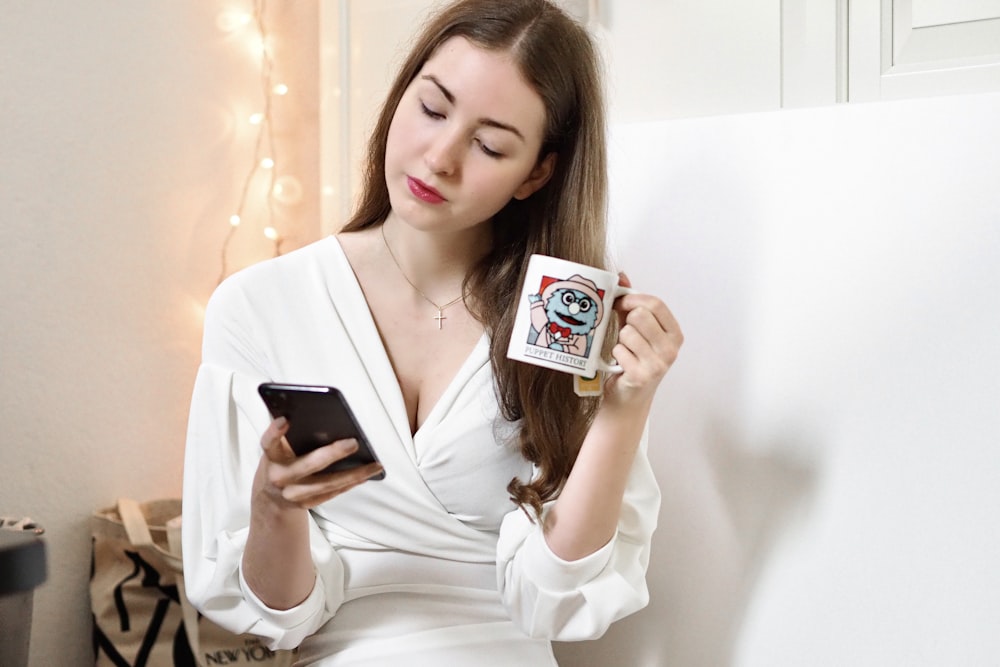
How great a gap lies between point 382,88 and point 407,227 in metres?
0.94

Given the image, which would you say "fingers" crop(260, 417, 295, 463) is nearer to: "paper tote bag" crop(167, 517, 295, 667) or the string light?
"paper tote bag" crop(167, 517, 295, 667)

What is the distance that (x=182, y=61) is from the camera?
66.7 inches

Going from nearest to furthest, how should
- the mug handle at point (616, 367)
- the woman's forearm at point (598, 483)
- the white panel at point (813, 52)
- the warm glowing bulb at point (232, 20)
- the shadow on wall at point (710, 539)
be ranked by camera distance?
1. the mug handle at point (616, 367)
2. the woman's forearm at point (598, 483)
3. the shadow on wall at point (710, 539)
4. the warm glowing bulb at point (232, 20)
5. the white panel at point (813, 52)

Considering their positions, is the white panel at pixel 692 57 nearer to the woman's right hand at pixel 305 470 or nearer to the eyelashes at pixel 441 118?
the eyelashes at pixel 441 118

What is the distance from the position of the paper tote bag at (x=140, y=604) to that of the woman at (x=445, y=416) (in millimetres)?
385

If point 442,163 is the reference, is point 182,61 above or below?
above

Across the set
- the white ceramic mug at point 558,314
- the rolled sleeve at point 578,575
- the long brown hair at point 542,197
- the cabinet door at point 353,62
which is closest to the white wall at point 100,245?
the cabinet door at point 353,62

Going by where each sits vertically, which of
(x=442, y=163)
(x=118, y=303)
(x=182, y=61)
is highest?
(x=182, y=61)

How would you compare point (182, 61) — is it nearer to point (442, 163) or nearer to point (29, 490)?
point (29, 490)

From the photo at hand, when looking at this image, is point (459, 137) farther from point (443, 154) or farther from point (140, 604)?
point (140, 604)

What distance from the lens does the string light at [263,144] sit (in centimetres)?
184

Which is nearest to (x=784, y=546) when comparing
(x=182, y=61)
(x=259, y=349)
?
(x=259, y=349)

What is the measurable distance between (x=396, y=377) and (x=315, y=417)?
337 mm

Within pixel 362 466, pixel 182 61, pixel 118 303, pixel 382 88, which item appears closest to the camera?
pixel 362 466
